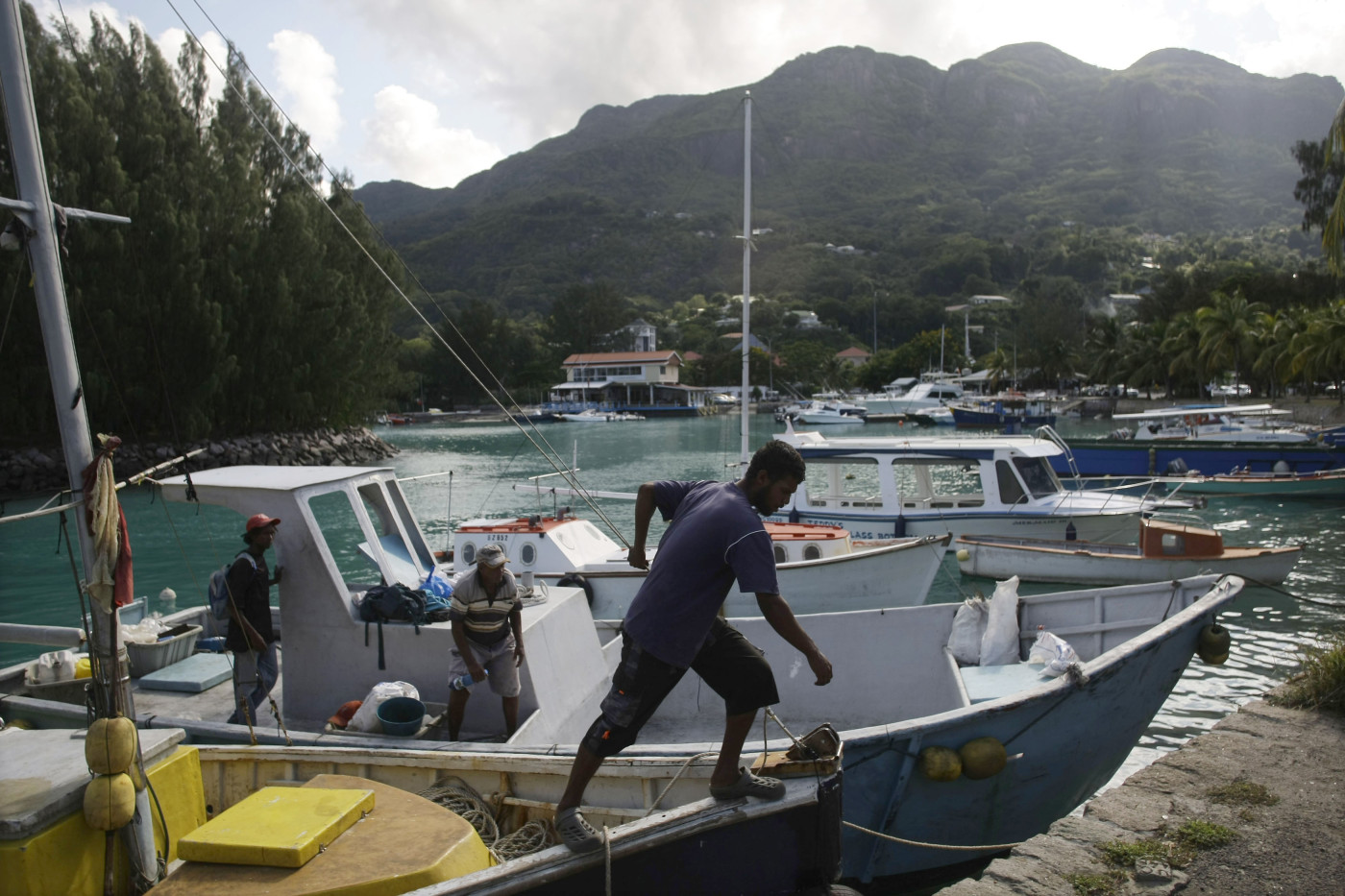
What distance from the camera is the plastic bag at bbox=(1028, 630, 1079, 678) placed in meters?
6.34

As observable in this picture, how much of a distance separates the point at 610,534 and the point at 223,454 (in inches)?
896

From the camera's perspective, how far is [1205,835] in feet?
15.1

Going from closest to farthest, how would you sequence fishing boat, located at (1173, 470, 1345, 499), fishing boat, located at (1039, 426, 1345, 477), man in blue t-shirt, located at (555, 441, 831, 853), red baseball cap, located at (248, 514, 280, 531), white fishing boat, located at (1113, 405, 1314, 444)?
1. man in blue t-shirt, located at (555, 441, 831, 853)
2. red baseball cap, located at (248, 514, 280, 531)
3. fishing boat, located at (1173, 470, 1345, 499)
4. fishing boat, located at (1039, 426, 1345, 477)
5. white fishing boat, located at (1113, 405, 1314, 444)

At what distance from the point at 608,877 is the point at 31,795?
2287 mm

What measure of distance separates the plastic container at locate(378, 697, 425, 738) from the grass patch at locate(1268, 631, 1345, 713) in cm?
622

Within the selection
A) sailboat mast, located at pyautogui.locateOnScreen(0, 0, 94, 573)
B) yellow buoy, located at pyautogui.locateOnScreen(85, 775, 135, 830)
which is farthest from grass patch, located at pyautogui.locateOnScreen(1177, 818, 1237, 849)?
sailboat mast, located at pyautogui.locateOnScreen(0, 0, 94, 573)

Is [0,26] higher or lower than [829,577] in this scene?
higher

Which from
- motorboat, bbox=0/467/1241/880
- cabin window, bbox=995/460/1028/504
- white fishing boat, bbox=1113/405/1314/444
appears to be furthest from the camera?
white fishing boat, bbox=1113/405/1314/444

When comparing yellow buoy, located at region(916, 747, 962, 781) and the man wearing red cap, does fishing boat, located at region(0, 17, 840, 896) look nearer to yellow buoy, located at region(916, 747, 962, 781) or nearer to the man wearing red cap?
yellow buoy, located at region(916, 747, 962, 781)

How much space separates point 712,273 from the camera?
192750 millimetres

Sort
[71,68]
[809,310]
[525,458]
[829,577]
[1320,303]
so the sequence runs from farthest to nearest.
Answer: [809,310], [1320,303], [525,458], [71,68], [829,577]

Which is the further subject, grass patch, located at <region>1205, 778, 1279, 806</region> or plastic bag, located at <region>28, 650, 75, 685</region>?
plastic bag, located at <region>28, 650, 75, 685</region>

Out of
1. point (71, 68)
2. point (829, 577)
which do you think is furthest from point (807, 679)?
point (71, 68)

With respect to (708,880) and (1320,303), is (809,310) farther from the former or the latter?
(708,880)
